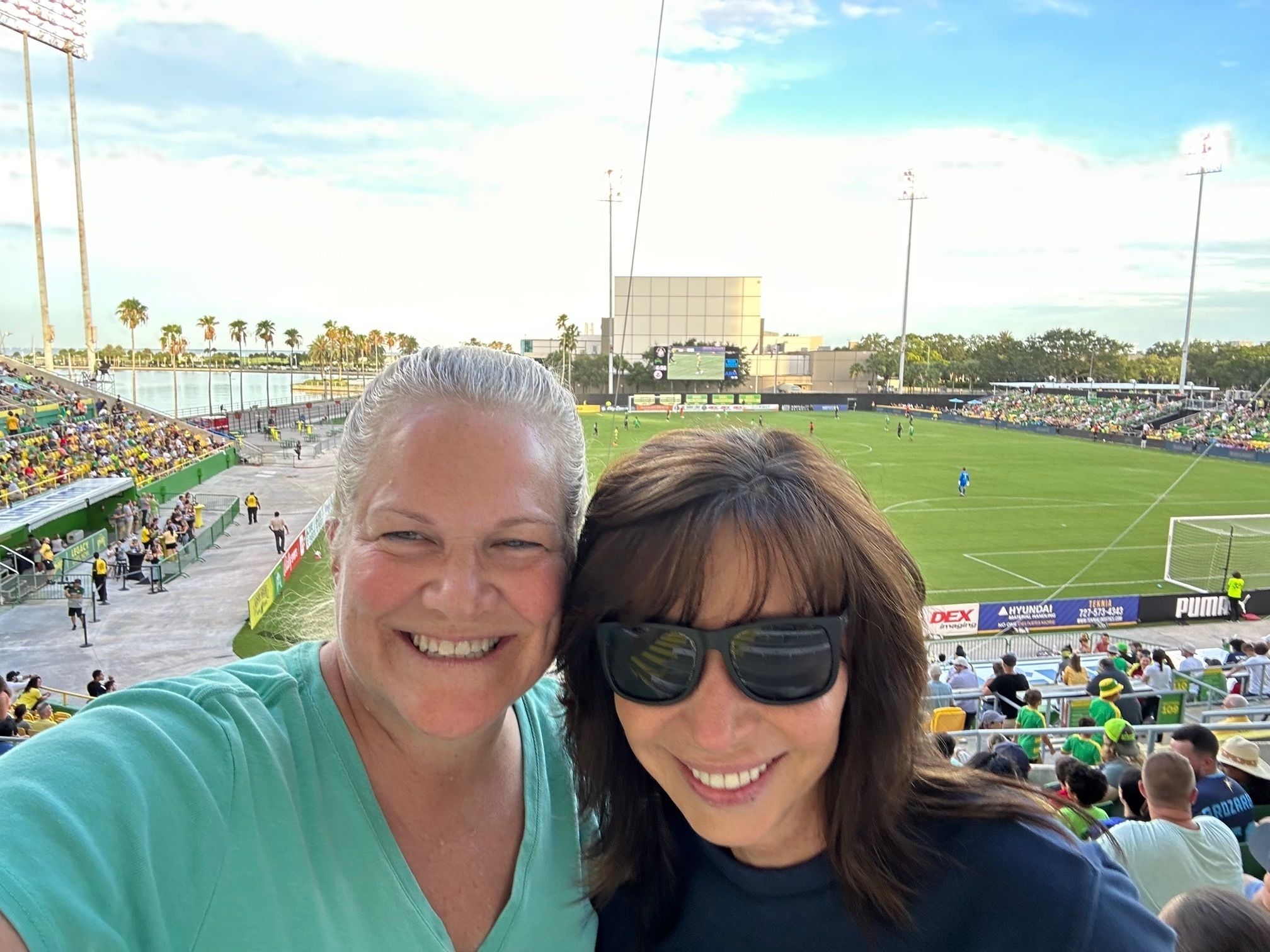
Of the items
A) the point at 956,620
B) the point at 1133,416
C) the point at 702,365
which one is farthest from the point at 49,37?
the point at 1133,416

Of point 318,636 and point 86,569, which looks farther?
point 86,569

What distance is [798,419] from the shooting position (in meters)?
67.6

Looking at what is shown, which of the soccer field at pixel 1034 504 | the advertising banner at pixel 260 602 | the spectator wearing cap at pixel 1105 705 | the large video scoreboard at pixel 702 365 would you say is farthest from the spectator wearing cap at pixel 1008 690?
the large video scoreboard at pixel 702 365

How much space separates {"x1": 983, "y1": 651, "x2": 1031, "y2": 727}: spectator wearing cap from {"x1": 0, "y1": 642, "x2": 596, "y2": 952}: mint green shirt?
10.3 meters

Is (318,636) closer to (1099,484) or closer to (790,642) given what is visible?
(790,642)

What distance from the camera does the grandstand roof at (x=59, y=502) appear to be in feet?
63.6

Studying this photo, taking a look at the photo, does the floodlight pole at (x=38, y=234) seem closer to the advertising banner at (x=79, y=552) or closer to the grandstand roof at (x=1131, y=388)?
the advertising banner at (x=79, y=552)

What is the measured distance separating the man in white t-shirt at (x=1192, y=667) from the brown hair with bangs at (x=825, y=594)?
11548mm

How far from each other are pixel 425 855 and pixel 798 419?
221 feet

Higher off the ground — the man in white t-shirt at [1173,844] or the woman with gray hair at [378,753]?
the woman with gray hair at [378,753]

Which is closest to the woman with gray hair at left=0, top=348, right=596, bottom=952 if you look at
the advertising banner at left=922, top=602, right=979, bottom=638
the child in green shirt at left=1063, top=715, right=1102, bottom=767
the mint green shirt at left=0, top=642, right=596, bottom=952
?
the mint green shirt at left=0, top=642, right=596, bottom=952

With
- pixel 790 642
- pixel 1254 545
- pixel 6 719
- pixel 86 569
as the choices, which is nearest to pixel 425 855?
pixel 790 642

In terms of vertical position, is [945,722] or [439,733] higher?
[439,733]

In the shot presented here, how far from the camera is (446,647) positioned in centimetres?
166
